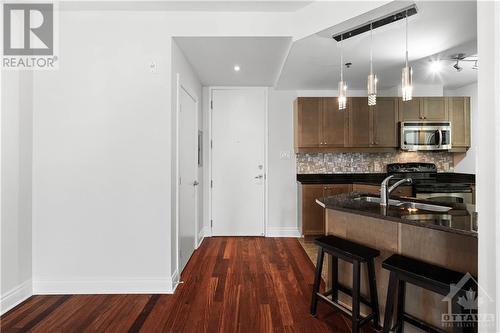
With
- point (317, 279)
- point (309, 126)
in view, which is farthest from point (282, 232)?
point (317, 279)

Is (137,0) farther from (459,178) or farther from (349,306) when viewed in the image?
(459,178)

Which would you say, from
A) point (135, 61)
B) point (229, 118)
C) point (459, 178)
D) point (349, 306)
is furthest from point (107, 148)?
point (459, 178)

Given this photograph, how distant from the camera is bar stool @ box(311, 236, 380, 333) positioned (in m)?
1.70

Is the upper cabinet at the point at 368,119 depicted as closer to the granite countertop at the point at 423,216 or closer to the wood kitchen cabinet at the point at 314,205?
the wood kitchen cabinet at the point at 314,205

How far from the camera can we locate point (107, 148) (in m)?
2.42

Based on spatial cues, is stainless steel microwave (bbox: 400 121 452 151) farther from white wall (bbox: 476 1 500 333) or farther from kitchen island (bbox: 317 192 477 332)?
white wall (bbox: 476 1 500 333)

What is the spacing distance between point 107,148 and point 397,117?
4007 mm

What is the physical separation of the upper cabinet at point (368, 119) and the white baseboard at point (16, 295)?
3.58m

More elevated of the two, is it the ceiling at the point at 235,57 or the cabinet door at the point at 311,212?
the ceiling at the point at 235,57

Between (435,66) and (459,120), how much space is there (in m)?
1.27

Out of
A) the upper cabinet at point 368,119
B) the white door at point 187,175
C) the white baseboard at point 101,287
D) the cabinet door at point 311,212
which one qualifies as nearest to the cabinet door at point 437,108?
the upper cabinet at point 368,119

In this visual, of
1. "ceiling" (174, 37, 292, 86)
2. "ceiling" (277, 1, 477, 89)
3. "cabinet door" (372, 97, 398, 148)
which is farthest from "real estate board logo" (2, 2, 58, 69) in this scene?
"cabinet door" (372, 97, 398, 148)

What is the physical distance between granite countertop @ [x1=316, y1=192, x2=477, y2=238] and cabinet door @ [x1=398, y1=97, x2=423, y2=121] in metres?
2.28

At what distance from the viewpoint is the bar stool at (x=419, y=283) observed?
131 cm
